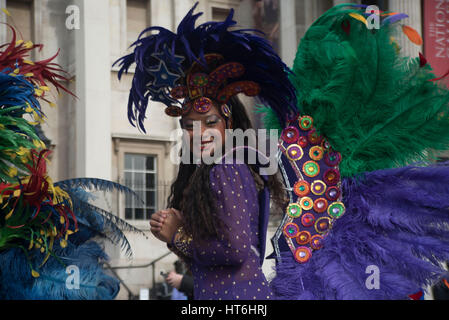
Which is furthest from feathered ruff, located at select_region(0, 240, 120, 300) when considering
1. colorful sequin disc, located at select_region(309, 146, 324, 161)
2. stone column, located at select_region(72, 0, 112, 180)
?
stone column, located at select_region(72, 0, 112, 180)

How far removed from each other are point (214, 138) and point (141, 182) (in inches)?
392

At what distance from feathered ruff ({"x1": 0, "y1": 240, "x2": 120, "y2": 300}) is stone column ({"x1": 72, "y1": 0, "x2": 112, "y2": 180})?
774 centimetres

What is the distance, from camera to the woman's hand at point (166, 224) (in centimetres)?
315

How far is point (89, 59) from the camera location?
1143 centimetres

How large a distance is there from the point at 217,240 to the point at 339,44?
1.25 m

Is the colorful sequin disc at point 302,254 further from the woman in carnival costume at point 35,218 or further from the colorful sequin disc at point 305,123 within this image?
the woman in carnival costume at point 35,218

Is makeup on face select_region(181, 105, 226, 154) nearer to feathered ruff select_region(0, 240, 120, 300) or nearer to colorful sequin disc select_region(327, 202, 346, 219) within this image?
colorful sequin disc select_region(327, 202, 346, 219)

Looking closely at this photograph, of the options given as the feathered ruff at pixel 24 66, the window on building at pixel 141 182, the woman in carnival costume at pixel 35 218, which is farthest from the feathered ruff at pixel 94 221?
the window on building at pixel 141 182

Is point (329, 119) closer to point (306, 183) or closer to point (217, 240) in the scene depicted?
point (306, 183)

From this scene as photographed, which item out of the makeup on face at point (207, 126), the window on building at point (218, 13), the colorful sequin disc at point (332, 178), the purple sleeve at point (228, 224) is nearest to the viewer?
the purple sleeve at point (228, 224)

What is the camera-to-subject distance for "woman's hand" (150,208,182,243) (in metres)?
3.15

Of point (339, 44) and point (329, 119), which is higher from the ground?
point (339, 44)

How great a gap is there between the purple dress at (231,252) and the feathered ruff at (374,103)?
680 mm

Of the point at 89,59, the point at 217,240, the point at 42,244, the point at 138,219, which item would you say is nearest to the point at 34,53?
the point at 89,59
